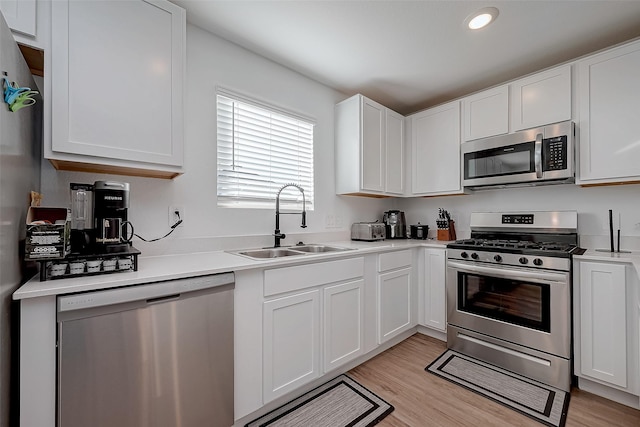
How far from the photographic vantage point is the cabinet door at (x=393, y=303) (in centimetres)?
229

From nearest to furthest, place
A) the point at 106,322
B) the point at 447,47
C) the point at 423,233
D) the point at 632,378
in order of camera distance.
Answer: the point at 106,322 → the point at 632,378 → the point at 447,47 → the point at 423,233

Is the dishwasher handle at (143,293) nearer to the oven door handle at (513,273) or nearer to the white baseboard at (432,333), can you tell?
the oven door handle at (513,273)

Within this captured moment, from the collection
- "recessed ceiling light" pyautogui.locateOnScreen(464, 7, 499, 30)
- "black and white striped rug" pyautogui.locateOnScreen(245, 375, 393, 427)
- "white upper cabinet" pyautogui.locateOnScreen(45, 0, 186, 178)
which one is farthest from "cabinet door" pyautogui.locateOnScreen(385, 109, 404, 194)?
"white upper cabinet" pyautogui.locateOnScreen(45, 0, 186, 178)

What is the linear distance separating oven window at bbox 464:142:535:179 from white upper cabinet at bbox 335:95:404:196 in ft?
2.46

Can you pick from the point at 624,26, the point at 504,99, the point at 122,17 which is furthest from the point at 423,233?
the point at 122,17

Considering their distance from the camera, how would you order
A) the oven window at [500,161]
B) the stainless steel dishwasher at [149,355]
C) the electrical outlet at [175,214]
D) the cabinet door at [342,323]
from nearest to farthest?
the stainless steel dishwasher at [149,355]
the electrical outlet at [175,214]
the cabinet door at [342,323]
the oven window at [500,161]

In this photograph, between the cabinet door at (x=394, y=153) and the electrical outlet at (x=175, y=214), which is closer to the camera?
the electrical outlet at (x=175, y=214)

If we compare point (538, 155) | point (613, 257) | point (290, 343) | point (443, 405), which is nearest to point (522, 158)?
point (538, 155)

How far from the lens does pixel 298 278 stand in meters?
1.72

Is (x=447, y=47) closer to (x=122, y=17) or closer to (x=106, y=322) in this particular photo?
(x=122, y=17)

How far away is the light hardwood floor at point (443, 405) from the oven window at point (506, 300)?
0.50m

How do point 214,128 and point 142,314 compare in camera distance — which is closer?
point 142,314

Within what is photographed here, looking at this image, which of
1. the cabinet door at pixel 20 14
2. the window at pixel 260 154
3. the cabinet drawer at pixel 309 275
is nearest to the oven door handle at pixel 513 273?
the cabinet drawer at pixel 309 275

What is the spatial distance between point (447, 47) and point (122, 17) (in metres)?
2.15
